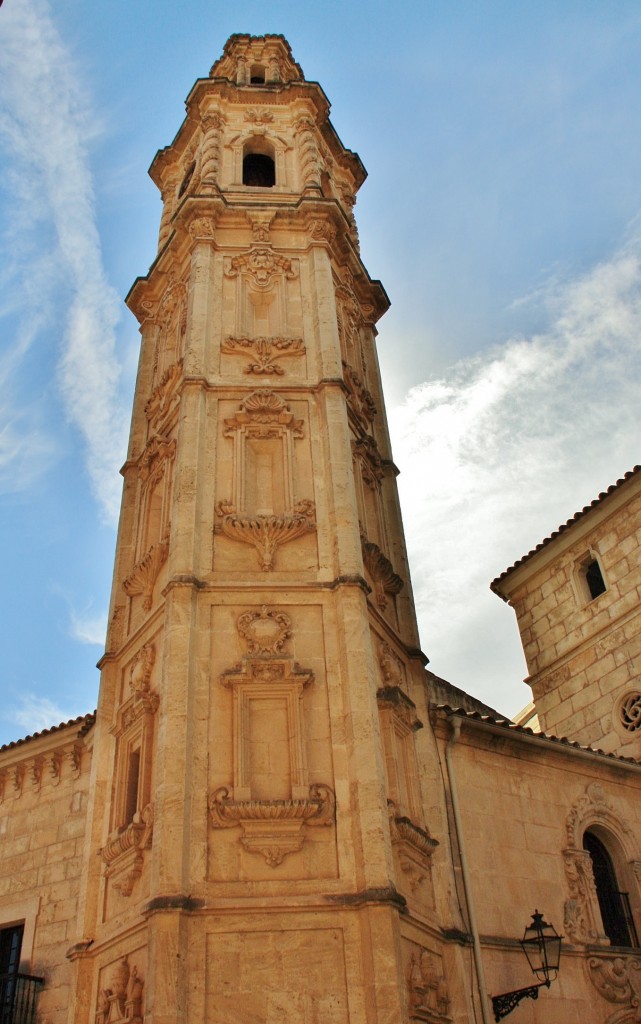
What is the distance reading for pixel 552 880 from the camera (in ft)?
43.0

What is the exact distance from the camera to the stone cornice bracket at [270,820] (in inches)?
384

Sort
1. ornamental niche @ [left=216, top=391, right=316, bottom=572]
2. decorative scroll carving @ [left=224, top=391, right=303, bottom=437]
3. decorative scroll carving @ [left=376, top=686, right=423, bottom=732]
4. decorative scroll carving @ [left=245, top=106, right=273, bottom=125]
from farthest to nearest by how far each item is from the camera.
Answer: decorative scroll carving @ [left=245, top=106, right=273, bottom=125], decorative scroll carving @ [left=224, top=391, right=303, bottom=437], ornamental niche @ [left=216, top=391, right=316, bottom=572], decorative scroll carving @ [left=376, top=686, right=423, bottom=732]

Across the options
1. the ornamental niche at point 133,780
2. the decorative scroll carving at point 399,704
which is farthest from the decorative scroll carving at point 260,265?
the decorative scroll carving at point 399,704

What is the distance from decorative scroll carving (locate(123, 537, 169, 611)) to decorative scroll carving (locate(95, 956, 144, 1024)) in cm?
472

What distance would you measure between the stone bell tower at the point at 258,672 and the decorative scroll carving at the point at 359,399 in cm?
7

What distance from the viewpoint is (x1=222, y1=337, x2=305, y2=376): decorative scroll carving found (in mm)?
14883

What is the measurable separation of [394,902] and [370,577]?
4.98 meters

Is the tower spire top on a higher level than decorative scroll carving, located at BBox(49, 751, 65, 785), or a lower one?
higher

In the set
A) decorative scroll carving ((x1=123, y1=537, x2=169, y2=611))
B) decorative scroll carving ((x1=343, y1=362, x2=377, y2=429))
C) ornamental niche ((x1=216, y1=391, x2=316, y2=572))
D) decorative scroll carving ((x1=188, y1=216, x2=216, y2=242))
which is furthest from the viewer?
decorative scroll carving ((x1=188, y1=216, x2=216, y2=242))

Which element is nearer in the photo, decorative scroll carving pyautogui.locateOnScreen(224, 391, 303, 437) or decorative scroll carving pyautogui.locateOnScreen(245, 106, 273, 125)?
decorative scroll carving pyautogui.locateOnScreen(224, 391, 303, 437)

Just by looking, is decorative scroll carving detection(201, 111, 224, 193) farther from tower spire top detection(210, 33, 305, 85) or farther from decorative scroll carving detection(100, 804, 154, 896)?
decorative scroll carving detection(100, 804, 154, 896)

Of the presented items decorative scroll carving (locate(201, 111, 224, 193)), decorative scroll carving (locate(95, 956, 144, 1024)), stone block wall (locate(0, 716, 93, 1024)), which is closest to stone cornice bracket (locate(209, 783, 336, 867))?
decorative scroll carving (locate(95, 956, 144, 1024))

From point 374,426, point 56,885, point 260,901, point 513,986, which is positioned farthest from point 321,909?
point 374,426

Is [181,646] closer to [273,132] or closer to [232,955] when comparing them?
[232,955]
